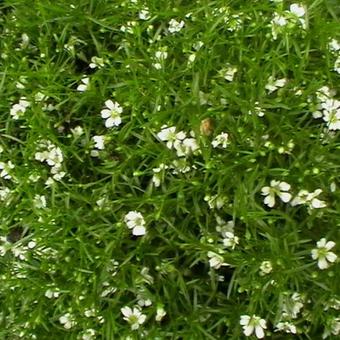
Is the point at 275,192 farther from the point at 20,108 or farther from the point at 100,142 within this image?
the point at 20,108

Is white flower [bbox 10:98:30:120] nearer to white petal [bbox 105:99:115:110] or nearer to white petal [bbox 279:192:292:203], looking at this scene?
white petal [bbox 105:99:115:110]

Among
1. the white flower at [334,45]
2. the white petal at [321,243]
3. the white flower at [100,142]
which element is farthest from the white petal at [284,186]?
the white flower at [100,142]

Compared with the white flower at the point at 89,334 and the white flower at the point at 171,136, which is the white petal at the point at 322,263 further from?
the white flower at the point at 89,334

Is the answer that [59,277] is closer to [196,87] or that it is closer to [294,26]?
[196,87]

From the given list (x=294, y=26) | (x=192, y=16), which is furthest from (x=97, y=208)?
(x=294, y=26)

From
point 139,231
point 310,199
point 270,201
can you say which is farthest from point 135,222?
point 310,199

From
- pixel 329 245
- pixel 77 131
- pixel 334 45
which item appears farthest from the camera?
pixel 77 131
